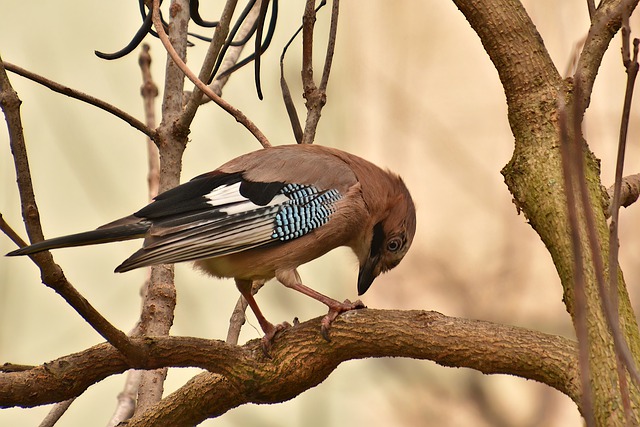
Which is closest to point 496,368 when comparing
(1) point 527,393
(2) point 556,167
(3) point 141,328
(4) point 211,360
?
(2) point 556,167

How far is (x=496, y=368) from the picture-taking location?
8.55 ft

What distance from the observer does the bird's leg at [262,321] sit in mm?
3055

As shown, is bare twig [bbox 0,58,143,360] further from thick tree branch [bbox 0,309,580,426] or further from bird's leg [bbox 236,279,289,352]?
bird's leg [bbox 236,279,289,352]

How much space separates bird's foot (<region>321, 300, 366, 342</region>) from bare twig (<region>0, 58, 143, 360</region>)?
71cm

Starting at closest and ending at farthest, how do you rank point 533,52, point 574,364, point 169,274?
point 574,364
point 533,52
point 169,274

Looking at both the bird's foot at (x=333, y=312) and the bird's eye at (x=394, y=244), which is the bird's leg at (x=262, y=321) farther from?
the bird's eye at (x=394, y=244)

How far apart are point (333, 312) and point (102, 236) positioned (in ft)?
2.73

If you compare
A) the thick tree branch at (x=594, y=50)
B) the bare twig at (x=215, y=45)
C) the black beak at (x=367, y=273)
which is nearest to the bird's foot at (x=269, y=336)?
the black beak at (x=367, y=273)

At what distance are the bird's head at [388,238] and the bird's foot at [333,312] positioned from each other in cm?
90

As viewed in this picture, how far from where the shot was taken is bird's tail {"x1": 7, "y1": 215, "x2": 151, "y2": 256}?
2492 millimetres

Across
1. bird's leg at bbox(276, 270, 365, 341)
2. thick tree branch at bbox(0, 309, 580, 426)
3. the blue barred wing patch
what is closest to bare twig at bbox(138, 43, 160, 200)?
the blue barred wing patch

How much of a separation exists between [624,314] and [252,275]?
1.60 metres

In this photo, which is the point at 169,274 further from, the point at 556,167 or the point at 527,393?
the point at 527,393

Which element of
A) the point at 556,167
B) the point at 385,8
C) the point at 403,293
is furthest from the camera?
the point at 385,8
